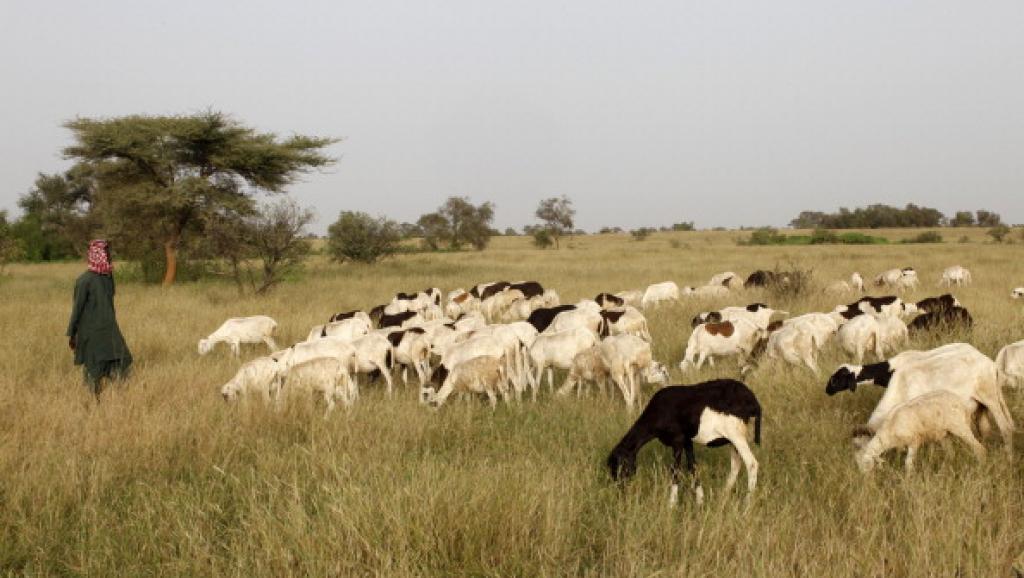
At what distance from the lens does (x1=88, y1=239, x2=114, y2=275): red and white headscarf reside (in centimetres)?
752

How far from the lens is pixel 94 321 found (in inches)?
300

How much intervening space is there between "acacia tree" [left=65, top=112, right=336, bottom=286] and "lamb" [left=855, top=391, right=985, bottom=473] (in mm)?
23145

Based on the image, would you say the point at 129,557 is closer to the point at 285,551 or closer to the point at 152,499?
the point at 152,499

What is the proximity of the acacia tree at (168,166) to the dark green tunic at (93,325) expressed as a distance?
16.2 metres

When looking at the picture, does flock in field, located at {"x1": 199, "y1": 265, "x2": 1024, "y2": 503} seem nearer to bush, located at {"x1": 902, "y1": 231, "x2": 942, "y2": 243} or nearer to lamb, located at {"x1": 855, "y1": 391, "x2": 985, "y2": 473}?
lamb, located at {"x1": 855, "y1": 391, "x2": 985, "y2": 473}

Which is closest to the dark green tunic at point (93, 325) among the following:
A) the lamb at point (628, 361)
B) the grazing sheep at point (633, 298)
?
the lamb at point (628, 361)

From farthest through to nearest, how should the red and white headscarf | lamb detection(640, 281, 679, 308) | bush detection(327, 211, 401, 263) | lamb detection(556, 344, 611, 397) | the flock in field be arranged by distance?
bush detection(327, 211, 401, 263), lamb detection(640, 281, 679, 308), lamb detection(556, 344, 611, 397), the red and white headscarf, the flock in field

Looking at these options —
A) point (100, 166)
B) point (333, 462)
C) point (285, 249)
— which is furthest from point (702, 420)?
point (100, 166)

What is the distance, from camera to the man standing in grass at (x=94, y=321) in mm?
7582

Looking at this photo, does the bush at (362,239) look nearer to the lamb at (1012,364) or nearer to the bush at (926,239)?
the lamb at (1012,364)

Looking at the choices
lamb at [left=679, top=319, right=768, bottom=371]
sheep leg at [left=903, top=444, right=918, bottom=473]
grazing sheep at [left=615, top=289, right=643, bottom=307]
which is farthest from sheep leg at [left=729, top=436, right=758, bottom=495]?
grazing sheep at [left=615, top=289, right=643, bottom=307]

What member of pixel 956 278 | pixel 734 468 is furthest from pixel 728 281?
pixel 734 468

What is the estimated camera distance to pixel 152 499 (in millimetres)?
4676

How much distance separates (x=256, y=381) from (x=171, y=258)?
18.3 m
